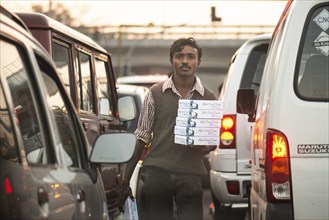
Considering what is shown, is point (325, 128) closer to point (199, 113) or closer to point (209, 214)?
point (199, 113)

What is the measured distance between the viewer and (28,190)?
3502mm

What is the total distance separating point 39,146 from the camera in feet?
13.5

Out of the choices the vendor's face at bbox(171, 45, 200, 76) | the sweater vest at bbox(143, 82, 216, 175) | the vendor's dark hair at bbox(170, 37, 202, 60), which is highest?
the vendor's dark hair at bbox(170, 37, 202, 60)

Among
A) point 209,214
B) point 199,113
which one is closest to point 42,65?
Answer: point 199,113

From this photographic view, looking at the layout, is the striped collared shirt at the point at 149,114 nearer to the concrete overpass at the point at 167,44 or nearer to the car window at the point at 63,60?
the car window at the point at 63,60

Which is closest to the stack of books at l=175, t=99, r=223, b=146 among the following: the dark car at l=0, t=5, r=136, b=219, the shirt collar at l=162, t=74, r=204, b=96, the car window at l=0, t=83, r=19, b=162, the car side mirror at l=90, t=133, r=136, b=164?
the shirt collar at l=162, t=74, r=204, b=96

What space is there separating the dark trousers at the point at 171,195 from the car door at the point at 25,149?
2803 mm

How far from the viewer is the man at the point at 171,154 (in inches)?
273

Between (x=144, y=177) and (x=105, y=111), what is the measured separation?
1.94 m

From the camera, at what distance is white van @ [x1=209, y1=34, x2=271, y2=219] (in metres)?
9.80

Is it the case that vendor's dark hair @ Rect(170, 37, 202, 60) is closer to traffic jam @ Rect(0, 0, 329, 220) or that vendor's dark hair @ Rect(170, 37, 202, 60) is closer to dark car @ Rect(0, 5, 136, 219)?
traffic jam @ Rect(0, 0, 329, 220)

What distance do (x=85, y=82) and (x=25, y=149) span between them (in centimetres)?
418

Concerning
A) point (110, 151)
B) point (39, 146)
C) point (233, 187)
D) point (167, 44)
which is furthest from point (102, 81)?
point (167, 44)

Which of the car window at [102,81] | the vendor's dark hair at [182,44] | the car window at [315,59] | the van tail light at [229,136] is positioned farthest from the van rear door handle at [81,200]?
the van tail light at [229,136]
